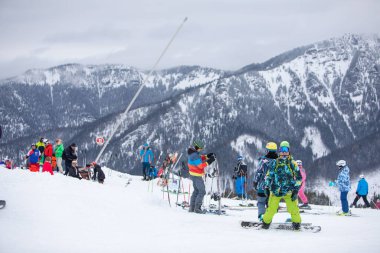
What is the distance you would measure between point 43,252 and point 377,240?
5512 mm

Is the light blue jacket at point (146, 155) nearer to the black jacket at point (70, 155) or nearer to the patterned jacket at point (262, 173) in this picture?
the black jacket at point (70, 155)

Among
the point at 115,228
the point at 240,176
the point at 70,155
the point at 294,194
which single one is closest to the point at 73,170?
the point at 70,155

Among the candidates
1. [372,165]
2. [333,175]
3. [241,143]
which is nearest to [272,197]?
[333,175]

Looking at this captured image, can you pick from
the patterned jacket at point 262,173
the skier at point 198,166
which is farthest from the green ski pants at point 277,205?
the skier at point 198,166

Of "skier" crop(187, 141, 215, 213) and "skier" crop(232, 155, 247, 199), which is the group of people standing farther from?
"skier" crop(187, 141, 215, 213)

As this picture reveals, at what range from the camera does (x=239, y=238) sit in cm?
785

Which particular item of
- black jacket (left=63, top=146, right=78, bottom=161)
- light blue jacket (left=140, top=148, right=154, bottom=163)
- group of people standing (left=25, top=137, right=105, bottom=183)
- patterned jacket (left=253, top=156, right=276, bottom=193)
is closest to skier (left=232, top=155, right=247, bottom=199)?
light blue jacket (left=140, top=148, right=154, bottom=163)

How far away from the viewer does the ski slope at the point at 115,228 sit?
6.94m

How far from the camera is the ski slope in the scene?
6938 millimetres

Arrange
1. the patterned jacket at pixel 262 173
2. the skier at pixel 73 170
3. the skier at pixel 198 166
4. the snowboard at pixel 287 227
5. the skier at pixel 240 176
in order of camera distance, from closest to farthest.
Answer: the snowboard at pixel 287 227 → the patterned jacket at pixel 262 173 → the skier at pixel 198 166 → the skier at pixel 73 170 → the skier at pixel 240 176

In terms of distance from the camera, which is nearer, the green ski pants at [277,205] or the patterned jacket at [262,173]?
the green ski pants at [277,205]

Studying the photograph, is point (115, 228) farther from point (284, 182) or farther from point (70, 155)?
point (70, 155)

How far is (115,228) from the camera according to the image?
8.71m

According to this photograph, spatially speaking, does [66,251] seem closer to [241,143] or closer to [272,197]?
[272,197]
